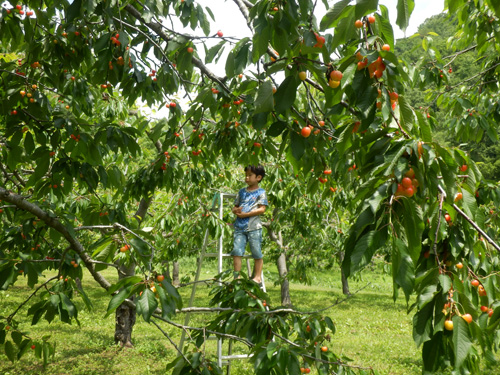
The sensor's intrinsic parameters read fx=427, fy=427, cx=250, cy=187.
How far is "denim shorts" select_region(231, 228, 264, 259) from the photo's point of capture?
164 inches

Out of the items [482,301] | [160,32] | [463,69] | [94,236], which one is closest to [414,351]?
[482,301]

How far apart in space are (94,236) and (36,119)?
25.5 ft

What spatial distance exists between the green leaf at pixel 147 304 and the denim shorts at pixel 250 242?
2559 millimetres

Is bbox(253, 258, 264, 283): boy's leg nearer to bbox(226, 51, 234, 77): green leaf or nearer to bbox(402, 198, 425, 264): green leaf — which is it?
bbox(226, 51, 234, 77): green leaf

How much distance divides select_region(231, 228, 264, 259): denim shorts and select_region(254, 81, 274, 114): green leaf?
2.89m

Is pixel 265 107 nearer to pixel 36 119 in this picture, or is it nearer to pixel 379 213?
pixel 379 213

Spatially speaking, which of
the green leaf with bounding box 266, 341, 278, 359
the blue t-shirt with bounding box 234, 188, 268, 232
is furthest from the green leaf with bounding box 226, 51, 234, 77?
the blue t-shirt with bounding box 234, 188, 268, 232

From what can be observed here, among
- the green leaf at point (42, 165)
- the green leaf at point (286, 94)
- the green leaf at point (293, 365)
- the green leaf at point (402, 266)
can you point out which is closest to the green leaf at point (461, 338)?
the green leaf at point (402, 266)

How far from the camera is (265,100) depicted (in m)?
1.37

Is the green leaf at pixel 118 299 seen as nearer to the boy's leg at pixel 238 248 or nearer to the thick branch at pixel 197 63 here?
the thick branch at pixel 197 63

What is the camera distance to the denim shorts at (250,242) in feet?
13.6

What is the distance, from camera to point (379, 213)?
1.08 meters

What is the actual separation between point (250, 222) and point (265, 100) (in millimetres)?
2960

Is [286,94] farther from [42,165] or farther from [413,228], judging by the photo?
[42,165]
